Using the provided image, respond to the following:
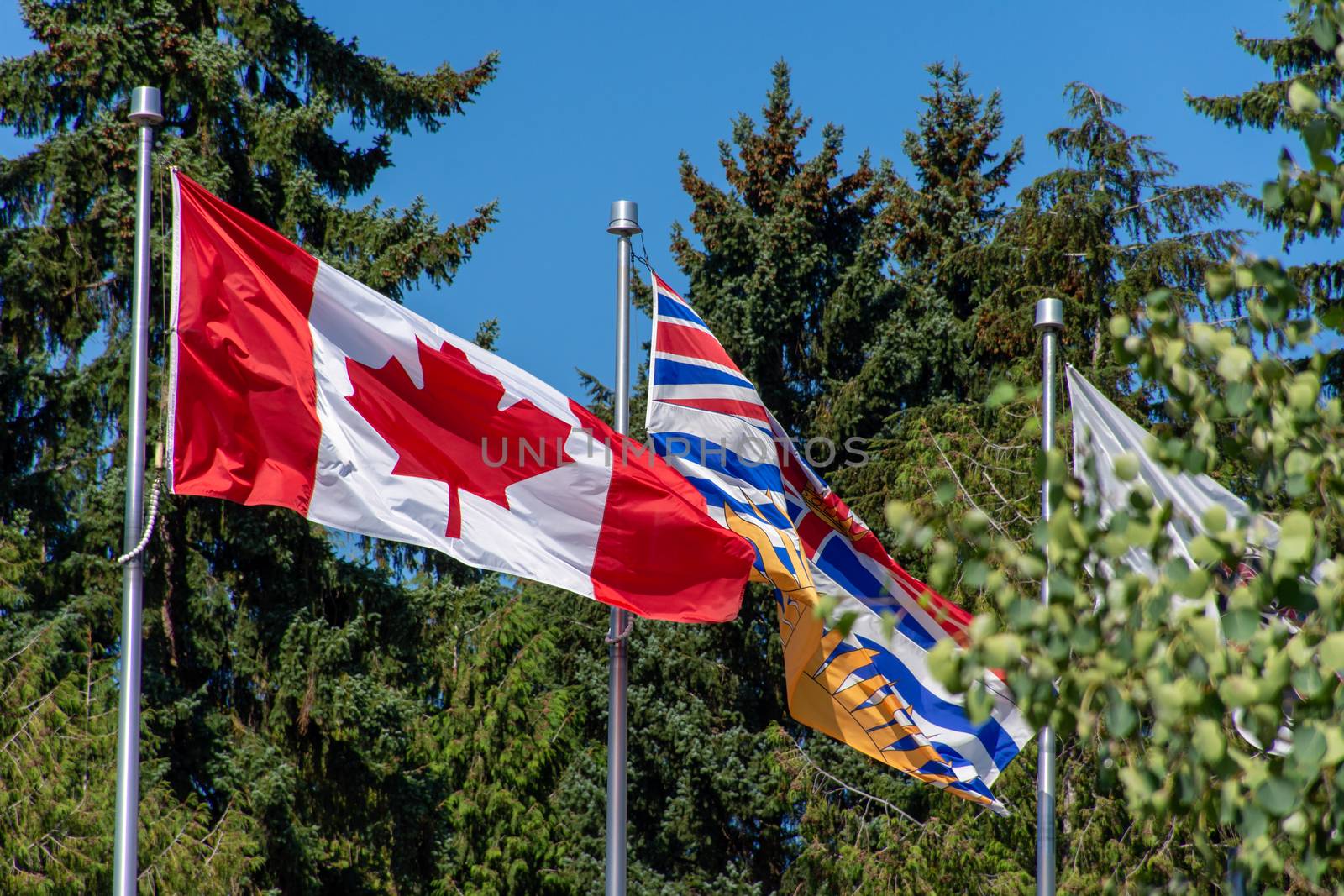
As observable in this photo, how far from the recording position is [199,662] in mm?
18031

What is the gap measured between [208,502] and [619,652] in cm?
922

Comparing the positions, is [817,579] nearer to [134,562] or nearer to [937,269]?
[134,562]

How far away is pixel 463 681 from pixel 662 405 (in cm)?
1493

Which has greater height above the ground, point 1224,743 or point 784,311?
point 784,311

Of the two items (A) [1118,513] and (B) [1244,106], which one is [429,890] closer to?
(B) [1244,106]

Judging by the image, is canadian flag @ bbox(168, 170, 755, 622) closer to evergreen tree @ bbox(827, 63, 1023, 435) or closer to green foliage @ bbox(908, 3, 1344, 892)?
green foliage @ bbox(908, 3, 1344, 892)

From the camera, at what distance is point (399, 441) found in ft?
29.5

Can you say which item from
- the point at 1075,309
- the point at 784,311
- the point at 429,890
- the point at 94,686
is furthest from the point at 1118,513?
the point at 784,311

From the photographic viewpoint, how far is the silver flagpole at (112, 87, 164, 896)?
7.82m

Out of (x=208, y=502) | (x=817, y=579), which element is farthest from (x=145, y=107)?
(x=208, y=502)

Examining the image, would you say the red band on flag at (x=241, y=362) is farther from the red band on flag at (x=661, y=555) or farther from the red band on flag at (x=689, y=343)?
the red band on flag at (x=689, y=343)

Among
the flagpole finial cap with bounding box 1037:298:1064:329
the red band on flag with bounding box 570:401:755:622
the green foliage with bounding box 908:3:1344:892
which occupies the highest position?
the flagpole finial cap with bounding box 1037:298:1064:329

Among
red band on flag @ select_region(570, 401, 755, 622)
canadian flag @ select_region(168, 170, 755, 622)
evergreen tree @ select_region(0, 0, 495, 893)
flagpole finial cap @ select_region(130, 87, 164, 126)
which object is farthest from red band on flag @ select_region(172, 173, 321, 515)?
evergreen tree @ select_region(0, 0, 495, 893)

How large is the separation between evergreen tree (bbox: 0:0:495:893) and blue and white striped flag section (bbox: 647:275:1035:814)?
25.8 ft
